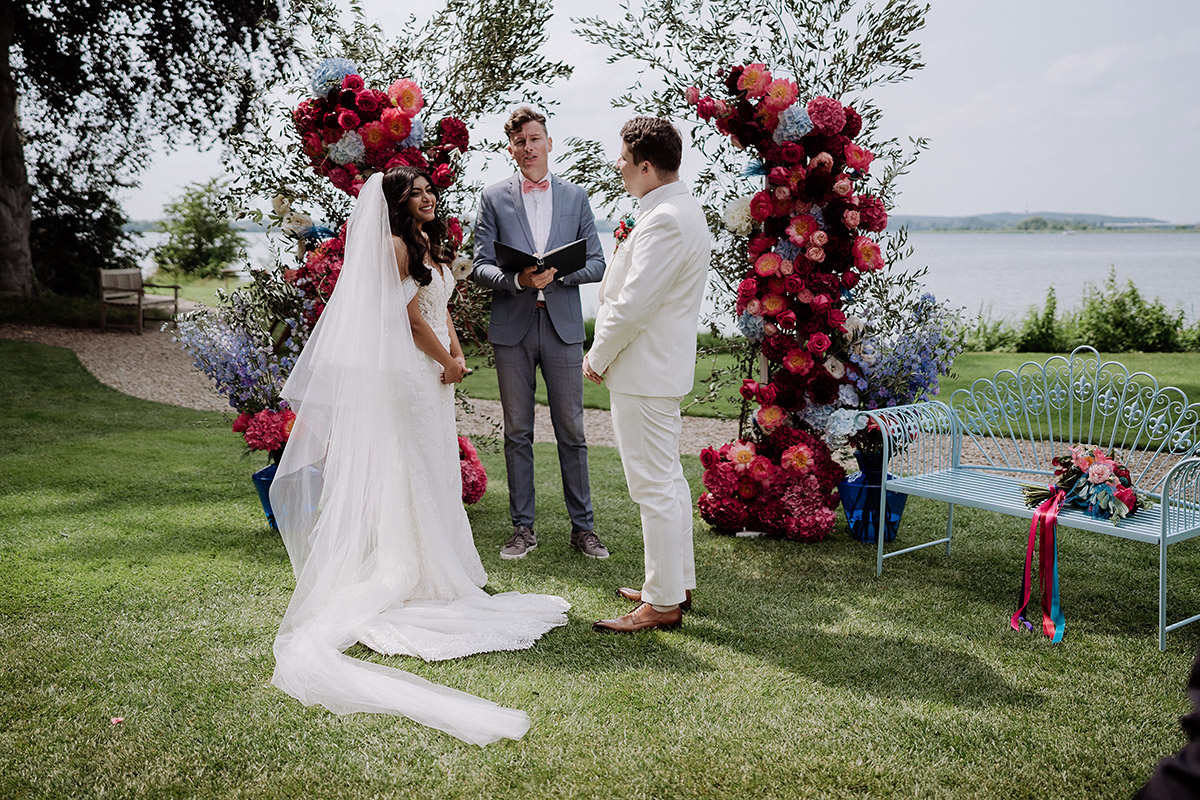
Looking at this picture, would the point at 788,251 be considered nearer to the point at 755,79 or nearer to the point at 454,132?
the point at 755,79

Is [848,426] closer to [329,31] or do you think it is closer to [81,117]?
[329,31]

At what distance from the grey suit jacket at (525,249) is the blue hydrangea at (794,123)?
1.17m

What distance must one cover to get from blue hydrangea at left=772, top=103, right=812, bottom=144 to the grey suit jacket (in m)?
1.17

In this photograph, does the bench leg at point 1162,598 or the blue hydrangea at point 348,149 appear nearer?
the bench leg at point 1162,598

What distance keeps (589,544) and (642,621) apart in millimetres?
1183

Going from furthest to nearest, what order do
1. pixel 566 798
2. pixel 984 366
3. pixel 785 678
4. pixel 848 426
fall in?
1. pixel 984 366
2. pixel 848 426
3. pixel 785 678
4. pixel 566 798

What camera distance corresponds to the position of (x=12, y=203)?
15.1m

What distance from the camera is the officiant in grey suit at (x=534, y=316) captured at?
488 centimetres

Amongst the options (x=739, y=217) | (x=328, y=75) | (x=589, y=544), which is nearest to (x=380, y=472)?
(x=589, y=544)

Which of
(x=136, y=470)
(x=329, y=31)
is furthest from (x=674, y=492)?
(x=136, y=470)

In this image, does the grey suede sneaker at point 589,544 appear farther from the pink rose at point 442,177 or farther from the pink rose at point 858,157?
the pink rose at point 858,157

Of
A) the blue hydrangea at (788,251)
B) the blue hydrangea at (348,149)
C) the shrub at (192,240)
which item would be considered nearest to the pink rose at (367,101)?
the blue hydrangea at (348,149)

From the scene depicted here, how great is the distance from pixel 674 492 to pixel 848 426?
65.3 inches

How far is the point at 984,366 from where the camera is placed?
13586 mm
